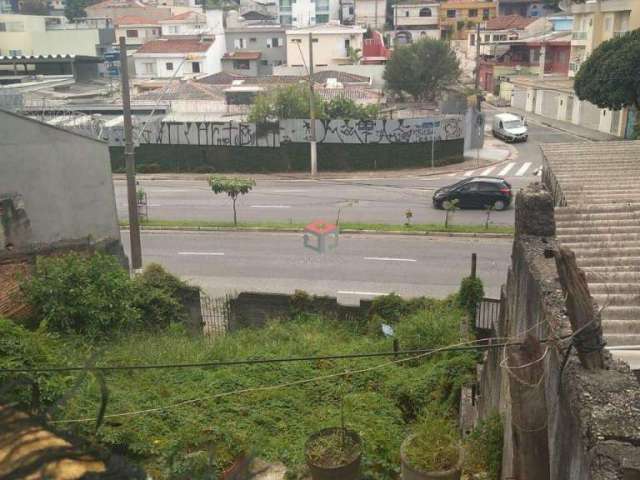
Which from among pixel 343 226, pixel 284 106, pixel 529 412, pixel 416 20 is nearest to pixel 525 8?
pixel 416 20

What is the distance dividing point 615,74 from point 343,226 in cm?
1695

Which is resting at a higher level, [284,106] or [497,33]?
[497,33]

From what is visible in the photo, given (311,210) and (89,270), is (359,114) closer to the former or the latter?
(311,210)

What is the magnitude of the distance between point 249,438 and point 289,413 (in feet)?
3.67

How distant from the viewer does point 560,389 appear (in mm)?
4895

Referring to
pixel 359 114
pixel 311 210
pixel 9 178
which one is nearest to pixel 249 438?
pixel 9 178


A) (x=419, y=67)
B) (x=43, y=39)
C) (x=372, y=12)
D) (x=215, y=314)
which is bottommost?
(x=215, y=314)

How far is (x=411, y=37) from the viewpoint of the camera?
78.6 meters

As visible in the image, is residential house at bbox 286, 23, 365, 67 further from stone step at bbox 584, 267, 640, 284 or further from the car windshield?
stone step at bbox 584, 267, 640, 284

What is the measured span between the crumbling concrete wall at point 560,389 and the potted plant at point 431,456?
55 cm

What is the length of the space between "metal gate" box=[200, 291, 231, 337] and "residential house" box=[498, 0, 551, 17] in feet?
260

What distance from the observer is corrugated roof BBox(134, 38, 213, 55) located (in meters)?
59.3

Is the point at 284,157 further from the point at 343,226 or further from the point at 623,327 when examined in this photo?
the point at 623,327

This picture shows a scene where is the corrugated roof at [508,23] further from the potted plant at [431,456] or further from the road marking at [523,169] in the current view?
the potted plant at [431,456]
